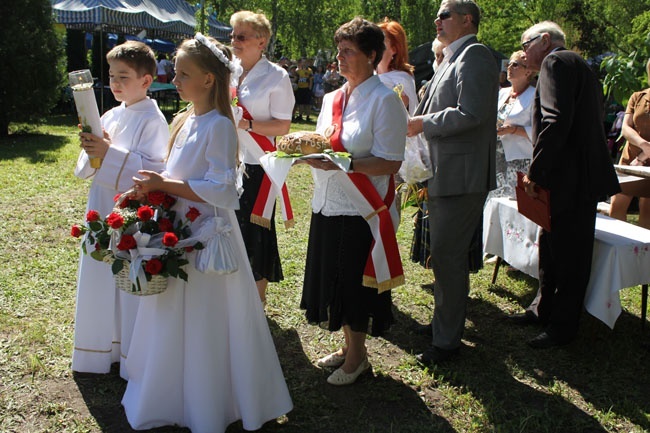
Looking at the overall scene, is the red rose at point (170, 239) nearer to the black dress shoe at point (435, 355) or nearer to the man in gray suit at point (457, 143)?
the man in gray suit at point (457, 143)

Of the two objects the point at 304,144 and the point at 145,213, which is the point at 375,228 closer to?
the point at 304,144

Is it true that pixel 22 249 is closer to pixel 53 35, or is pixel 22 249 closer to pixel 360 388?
pixel 360 388

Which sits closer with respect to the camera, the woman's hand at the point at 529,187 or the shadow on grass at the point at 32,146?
the woman's hand at the point at 529,187

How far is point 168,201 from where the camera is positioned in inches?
115

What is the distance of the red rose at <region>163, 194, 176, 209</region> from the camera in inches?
115

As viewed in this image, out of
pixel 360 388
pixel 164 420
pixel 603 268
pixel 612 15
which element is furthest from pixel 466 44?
pixel 612 15

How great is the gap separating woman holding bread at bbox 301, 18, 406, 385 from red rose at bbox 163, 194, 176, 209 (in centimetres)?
77

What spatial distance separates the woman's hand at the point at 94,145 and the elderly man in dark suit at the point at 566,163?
2.66 m

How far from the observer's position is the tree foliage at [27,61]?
1238 centimetres

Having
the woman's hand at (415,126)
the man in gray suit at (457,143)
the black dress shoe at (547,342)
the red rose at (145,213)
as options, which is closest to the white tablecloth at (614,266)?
the black dress shoe at (547,342)

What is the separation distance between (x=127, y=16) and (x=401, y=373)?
1796 cm

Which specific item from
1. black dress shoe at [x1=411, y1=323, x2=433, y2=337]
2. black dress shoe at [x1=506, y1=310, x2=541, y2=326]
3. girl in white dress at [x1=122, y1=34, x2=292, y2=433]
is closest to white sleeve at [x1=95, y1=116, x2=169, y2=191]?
girl in white dress at [x1=122, y1=34, x2=292, y2=433]

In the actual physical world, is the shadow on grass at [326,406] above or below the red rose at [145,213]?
below

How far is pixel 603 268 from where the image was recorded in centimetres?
429
